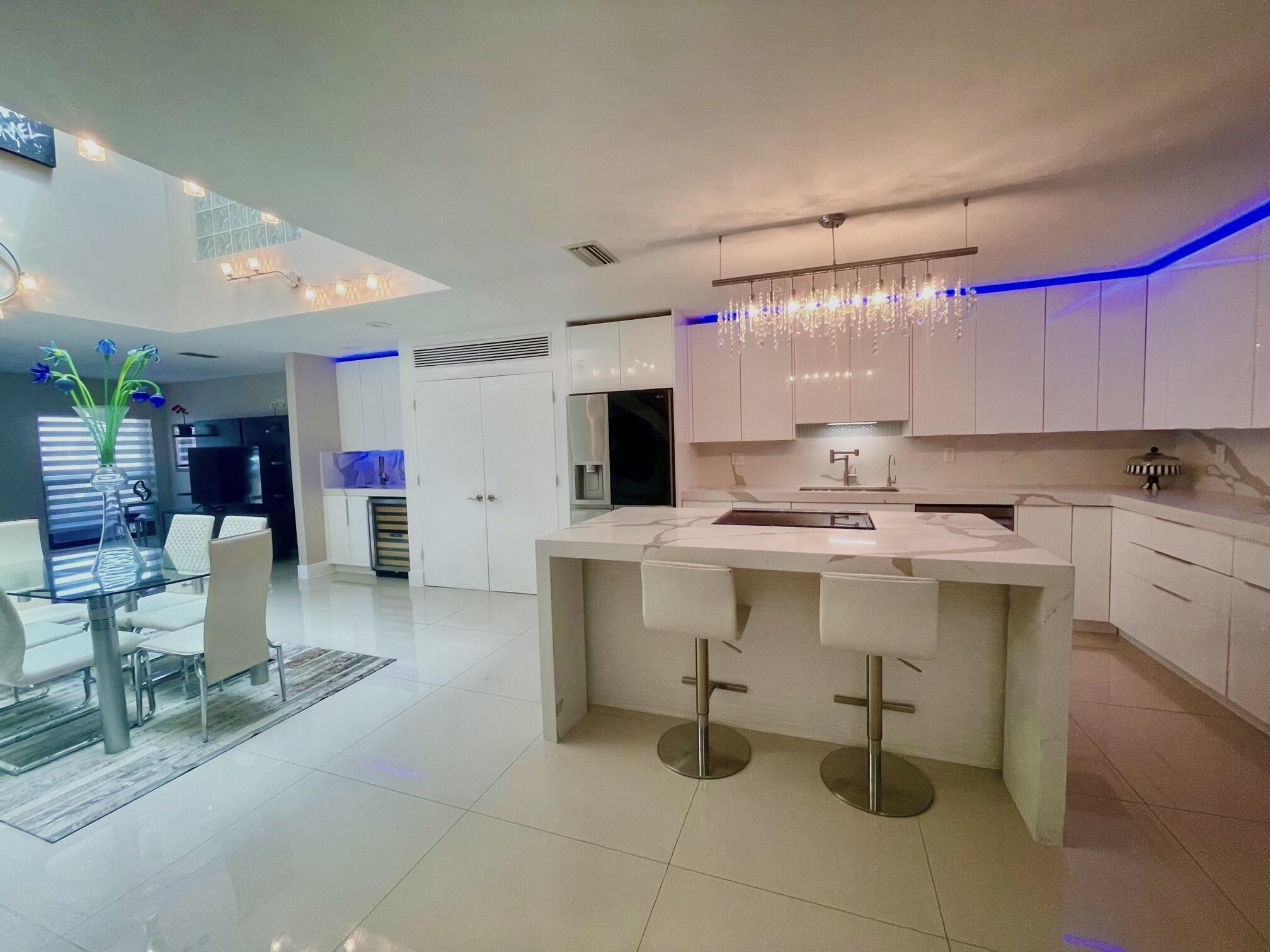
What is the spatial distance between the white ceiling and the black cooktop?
4.56ft

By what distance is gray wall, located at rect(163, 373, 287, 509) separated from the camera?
6.16 meters

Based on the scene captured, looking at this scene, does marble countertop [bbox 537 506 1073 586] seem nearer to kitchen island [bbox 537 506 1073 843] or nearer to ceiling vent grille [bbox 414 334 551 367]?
kitchen island [bbox 537 506 1073 843]

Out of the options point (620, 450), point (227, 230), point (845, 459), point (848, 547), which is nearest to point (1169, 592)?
point (845, 459)

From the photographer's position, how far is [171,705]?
271cm

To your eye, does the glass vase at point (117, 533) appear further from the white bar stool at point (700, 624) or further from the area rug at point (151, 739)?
the white bar stool at point (700, 624)

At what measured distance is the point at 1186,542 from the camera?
8.35ft

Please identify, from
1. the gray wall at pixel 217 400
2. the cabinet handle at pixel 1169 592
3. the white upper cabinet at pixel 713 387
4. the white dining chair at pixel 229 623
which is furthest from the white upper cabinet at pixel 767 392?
the gray wall at pixel 217 400

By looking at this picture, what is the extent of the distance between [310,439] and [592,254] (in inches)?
164

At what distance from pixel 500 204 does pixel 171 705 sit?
3142 millimetres

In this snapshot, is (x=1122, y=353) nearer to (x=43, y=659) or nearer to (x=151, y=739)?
(x=151, y=739)

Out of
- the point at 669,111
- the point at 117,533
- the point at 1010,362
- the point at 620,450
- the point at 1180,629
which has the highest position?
the point at 669,111

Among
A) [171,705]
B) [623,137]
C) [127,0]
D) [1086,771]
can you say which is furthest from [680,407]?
[171,705]

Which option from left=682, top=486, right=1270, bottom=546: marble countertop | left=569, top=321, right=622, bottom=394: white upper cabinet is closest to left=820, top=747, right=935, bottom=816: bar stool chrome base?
left=682, top=486, right=1270, bottom=546: marble countertop

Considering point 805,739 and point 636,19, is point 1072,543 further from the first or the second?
point 636,19
